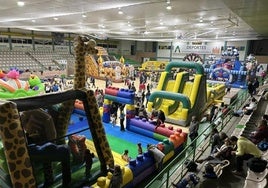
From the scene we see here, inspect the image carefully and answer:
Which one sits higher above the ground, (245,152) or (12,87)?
(12,87)

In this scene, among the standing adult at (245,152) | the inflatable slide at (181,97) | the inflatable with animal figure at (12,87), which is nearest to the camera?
the standing adult at (245,152)

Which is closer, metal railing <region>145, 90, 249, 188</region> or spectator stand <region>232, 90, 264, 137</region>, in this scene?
metal railing <region>145, 90, 249, 188</region>

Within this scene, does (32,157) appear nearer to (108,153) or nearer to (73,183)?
(73,183)

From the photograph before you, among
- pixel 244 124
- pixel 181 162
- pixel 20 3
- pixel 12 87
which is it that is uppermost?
pixel 20 3

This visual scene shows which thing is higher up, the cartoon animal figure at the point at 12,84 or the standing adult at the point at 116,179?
the cartoon animal figure at the point at 12,84

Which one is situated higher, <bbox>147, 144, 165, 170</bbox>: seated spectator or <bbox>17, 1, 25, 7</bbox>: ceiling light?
<bbox>17, 1, 25, 7</bbox>: ceiling light

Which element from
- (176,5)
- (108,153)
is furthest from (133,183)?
(176,5)

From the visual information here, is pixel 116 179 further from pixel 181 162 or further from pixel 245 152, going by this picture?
pixel 245 152

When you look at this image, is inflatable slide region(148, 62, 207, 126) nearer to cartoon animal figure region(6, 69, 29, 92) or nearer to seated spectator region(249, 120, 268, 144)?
seated spectator region(249, 120, 268, 144)

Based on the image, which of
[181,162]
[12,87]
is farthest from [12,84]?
[181,162]

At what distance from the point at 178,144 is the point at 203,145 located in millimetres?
910

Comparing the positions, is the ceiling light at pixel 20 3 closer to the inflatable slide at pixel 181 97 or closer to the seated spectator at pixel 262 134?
the inflatable slide at pixel 181 97

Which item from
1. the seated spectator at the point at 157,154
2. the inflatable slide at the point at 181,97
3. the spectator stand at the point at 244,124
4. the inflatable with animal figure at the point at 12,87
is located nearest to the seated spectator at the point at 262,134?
the spectator stand at the point at 244,124

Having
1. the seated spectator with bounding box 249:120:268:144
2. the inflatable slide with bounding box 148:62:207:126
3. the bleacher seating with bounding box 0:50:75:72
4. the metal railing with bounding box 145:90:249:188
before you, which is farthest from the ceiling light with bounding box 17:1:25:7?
the bleacher seating with bounding box 0:50:75:72
